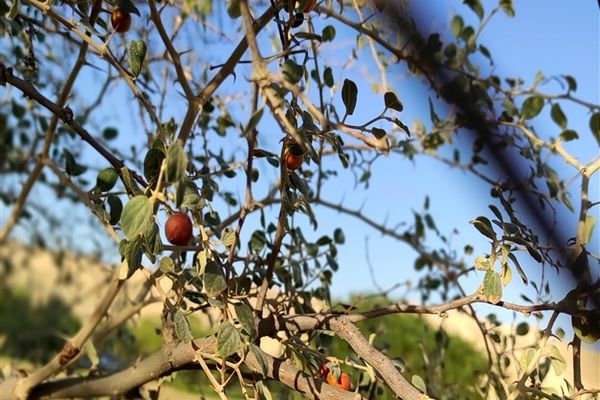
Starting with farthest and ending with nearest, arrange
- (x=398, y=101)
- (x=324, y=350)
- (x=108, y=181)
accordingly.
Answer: (x=324, y=350) < (x=108, y=181) < (x=398, y=101)

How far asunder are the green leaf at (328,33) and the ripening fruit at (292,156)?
1.52ft

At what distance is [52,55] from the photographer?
213 centimetres

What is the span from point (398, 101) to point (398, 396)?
284 mm

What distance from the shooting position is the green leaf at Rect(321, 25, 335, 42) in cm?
128

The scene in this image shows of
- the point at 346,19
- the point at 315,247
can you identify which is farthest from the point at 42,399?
the point at 346,19

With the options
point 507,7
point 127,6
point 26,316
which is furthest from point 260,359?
point 26,316

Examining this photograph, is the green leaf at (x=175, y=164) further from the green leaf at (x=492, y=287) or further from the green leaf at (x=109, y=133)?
the green leaf at (x=109, y=133)

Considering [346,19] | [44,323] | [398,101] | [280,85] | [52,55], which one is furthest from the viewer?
[44,323]

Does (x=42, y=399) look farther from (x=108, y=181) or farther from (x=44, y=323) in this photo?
(x=44, y=323)

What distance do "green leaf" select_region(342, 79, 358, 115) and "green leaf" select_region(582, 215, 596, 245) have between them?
0.29 metres

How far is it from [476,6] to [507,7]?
0.20ft

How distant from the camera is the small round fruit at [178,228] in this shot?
0.82m

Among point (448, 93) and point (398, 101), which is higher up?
point (398, 101)

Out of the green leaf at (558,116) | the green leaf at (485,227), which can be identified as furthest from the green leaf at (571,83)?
the green leaf at (485,227)
